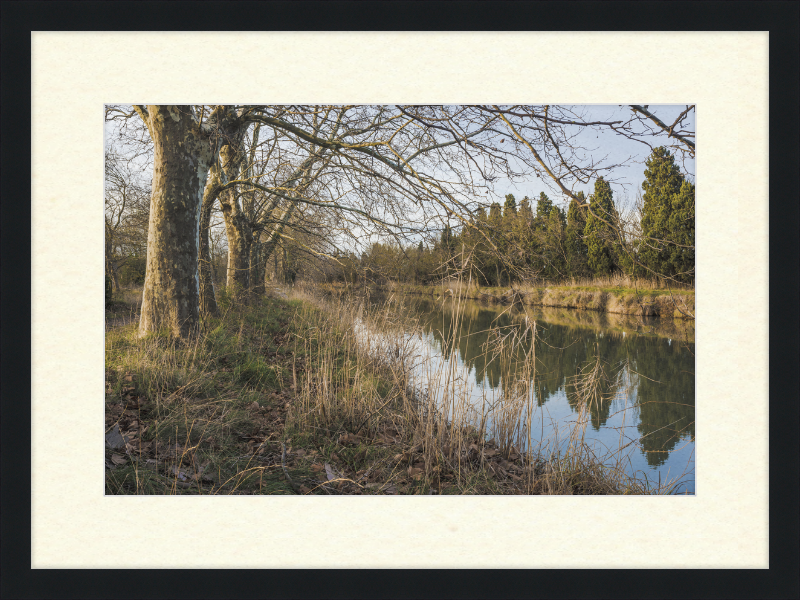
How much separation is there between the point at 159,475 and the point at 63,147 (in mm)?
1539

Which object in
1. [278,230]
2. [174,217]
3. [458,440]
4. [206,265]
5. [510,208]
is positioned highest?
[278,230]

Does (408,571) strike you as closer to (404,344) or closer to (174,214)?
(404,344)

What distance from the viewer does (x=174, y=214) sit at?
3637 millimetres

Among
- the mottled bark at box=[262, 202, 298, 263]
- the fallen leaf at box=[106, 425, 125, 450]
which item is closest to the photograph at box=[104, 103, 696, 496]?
the fallen leaf at box=[106, 425, 125, 450]

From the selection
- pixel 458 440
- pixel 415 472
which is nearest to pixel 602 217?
pixel 458 440

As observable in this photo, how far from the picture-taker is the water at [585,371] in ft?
8.58

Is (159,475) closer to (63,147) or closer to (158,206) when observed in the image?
(63,147)

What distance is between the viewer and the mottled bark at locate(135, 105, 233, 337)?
362 cm

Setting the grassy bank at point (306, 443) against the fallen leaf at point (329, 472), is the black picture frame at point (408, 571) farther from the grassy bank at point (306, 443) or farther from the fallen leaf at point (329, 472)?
the fallen leaf at point (329, 472)

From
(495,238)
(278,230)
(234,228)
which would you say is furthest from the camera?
(278,230)

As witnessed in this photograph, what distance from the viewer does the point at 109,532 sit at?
1609 millimetres

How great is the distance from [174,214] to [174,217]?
3 cm

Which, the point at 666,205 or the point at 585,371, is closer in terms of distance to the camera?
the point at 666,205

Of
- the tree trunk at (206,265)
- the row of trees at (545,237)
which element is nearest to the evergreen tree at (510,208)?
the row of trees at (545,237)
